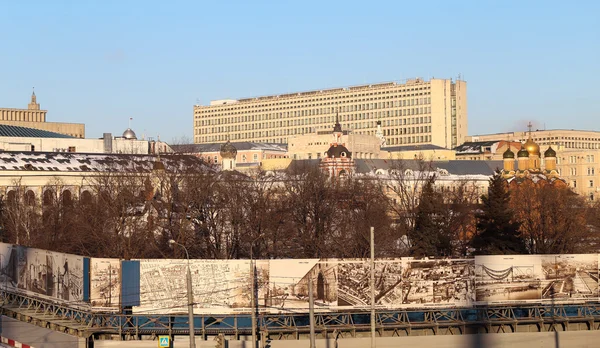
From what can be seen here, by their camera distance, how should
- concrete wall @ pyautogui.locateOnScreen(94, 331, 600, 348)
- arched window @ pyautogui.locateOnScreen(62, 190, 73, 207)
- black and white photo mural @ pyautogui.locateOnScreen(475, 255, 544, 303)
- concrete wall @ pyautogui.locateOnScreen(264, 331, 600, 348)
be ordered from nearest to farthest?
concrete wall @ pyautogui.locateOnScreen(94, 331, 600, 348) → concrete wall @ pyautogui.locateOnScreen(264, 331, 600, 348) → black and white photo mural @ pyautogui.locateOnScreen(475, 255, 544, 303) → arched window @ pyautogui.locateOnScreen(62, 190, 73, 207)

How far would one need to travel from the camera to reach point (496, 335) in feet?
176

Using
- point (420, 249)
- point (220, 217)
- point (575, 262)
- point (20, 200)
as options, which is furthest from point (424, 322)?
point (20, 200)

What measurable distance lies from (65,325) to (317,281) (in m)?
11.4

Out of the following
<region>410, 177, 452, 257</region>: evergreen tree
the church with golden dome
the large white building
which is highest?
the large white building

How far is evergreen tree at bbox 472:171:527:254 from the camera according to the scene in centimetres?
7719

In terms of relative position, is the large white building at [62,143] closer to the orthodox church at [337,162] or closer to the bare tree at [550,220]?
the orthodox church at [337,162]

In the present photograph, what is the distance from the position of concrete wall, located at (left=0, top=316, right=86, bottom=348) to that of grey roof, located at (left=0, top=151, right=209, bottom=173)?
73843mm

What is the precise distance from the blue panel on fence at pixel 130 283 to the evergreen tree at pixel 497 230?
28.7 metres

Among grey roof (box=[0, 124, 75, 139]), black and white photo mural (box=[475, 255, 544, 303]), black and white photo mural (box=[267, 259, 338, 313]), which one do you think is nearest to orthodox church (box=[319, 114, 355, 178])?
grey roof (box=[0, 124, 75, 139])

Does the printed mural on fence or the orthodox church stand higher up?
the orthodox church

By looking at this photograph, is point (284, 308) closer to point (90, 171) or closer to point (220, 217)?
point (220, 217)

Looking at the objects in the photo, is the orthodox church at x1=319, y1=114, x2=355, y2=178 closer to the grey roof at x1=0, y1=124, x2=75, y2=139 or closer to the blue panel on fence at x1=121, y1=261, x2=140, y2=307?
the grey roof at x1=0, y1=124, x2=75, y2=139

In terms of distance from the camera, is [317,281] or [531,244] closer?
[317,281]

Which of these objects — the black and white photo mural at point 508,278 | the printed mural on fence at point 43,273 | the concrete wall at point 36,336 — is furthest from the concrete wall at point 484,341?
Result: the printed mural on fence at point 43,273
